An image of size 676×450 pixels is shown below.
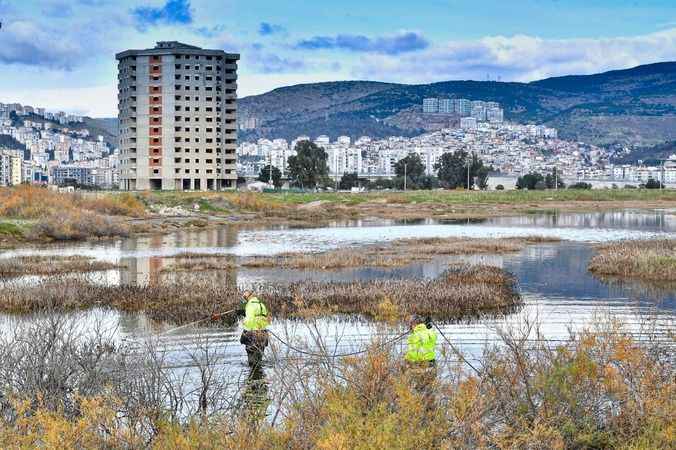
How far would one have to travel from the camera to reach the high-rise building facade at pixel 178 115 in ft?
477

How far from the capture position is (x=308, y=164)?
492 ft

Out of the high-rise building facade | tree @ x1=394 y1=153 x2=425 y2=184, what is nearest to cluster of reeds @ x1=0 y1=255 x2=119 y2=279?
the high-rise building facade

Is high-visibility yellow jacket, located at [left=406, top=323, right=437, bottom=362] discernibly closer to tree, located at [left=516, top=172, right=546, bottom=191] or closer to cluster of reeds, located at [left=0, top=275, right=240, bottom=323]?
cluster of reeds, located at [left=0, top=275, right=240, bottom=323]

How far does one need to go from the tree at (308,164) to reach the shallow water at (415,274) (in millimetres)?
72615

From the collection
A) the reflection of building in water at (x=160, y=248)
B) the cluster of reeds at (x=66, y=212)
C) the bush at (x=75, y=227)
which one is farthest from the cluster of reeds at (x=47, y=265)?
the cluster of reeds at (x=66, y=212)

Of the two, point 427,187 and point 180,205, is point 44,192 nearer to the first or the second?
point 180,205

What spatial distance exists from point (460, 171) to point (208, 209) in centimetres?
9306

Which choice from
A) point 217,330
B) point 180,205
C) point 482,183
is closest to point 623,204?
point 482,183

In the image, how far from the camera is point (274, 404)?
1412 cm

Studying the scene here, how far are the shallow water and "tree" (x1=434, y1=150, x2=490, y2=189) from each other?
9084 centimetres

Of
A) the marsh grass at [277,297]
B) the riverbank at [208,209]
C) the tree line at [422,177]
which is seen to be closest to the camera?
the marsh grass at [277,297]

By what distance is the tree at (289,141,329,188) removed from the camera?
149750 mm

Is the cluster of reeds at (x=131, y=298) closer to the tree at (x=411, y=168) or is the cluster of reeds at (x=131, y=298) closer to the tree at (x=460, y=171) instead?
the tree at (x=411, y=168)

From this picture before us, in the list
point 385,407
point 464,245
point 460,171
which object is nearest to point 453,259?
point 464,245
